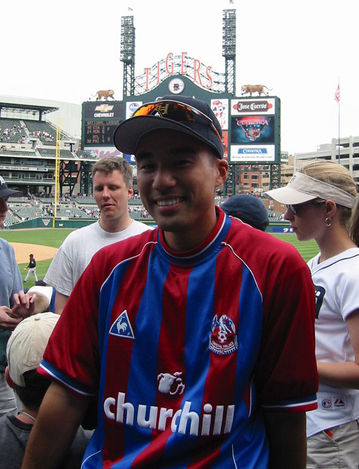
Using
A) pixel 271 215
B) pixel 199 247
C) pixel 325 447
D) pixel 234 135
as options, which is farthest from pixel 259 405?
pixel 271 215

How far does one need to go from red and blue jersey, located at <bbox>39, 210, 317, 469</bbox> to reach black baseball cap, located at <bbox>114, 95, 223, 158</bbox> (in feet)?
1.18

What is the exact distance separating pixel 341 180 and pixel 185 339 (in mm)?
1380

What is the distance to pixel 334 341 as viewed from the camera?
79.4 inches

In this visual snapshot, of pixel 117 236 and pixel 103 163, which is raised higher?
pixel 103 163

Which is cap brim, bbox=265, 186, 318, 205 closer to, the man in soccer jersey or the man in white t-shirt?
the man in soccer jersey

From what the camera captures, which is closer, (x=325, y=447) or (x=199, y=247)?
(x=199, y=247)

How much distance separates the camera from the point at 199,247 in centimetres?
149

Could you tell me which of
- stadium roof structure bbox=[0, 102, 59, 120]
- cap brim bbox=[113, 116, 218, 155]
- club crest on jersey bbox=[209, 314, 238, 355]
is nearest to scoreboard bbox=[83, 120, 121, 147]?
stadium roof structure bbox=[0, 102, 59, 120]

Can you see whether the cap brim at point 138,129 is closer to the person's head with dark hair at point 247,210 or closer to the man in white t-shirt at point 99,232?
the person's head with dark hair at point 247,210

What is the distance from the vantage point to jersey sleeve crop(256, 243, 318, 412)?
1.35 m

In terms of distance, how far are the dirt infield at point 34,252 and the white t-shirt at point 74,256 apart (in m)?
14.9

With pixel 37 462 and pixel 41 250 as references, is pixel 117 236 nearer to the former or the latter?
pixel 37 462

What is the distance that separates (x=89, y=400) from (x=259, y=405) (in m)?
0.61

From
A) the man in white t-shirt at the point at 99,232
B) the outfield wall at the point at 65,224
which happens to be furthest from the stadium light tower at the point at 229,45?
the man in white t-shirt at the point at 99,232
